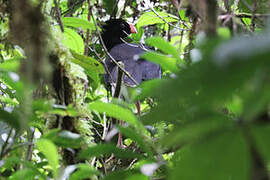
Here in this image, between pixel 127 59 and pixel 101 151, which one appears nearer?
pixel 101 151

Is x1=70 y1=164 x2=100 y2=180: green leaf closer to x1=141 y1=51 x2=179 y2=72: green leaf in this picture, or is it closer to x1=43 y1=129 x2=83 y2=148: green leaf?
x1=43 y1=129 x2=83 y2=148: green leaf

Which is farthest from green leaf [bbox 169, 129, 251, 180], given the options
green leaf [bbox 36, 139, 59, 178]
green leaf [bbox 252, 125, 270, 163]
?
green leaf [bbox 36, 139, 59, 178]

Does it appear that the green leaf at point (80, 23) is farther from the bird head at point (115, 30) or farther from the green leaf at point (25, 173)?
the bird head at point (115, 30)

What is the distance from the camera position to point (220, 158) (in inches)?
14.8

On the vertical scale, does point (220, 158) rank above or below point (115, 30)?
below

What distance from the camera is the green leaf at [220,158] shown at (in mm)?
372

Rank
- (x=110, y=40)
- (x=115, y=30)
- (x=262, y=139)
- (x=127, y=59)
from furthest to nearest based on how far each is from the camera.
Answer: (x=110, y=40) → (x=115, y=30) → (x=127, y=59) → (x=262, y=139)

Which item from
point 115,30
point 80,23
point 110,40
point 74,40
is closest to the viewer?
point 80,23

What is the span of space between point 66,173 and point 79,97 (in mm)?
333

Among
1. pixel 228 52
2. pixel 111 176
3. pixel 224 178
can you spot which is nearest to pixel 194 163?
pixel 224 178

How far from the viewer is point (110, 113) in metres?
0.68

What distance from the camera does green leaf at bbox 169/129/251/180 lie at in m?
0.37

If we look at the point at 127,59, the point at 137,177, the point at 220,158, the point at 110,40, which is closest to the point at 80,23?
the point at 137,177

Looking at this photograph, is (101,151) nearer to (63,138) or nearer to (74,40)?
(63,138)
